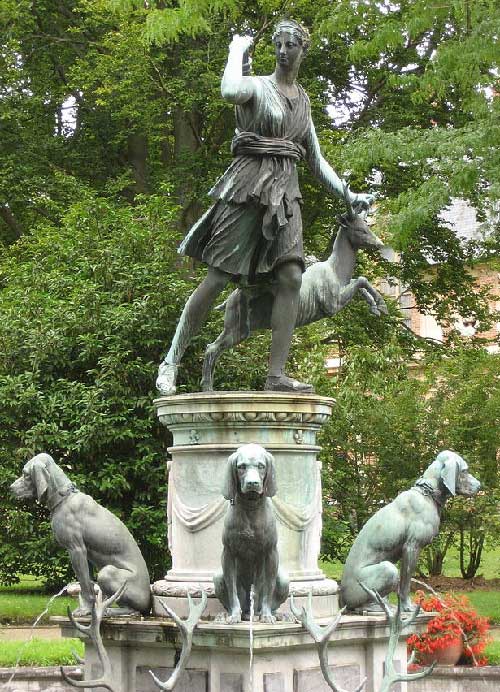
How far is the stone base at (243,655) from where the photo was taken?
666cm

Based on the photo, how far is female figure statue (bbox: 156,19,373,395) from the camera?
775 cm

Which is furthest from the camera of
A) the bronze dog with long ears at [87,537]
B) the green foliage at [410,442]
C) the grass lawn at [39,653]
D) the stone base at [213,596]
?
the green foliage at [410,442]

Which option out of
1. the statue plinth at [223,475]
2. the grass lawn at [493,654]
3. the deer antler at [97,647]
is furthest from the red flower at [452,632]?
the deer antler at [97,647]

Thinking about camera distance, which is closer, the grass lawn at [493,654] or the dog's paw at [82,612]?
the dog's paw at [82,612]

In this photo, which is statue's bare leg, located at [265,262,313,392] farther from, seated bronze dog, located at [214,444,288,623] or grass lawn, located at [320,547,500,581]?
grass lawn, located at [320,547,500,581]

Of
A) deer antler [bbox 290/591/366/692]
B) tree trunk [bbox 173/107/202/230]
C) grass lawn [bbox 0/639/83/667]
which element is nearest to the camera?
deer antler [bbox 290/591/366/692]

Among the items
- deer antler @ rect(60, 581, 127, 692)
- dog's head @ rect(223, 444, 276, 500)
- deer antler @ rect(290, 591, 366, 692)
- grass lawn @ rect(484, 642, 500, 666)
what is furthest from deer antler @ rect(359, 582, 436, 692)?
grass lawn @ rect(484, 642, 500, 666)

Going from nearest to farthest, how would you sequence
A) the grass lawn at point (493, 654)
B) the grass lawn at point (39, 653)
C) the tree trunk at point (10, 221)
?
the grass lawn at point (39, 653), the grass lawn at point (493, 654), the tree trunk at point (10, 221)

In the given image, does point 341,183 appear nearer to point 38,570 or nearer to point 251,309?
point 251,309

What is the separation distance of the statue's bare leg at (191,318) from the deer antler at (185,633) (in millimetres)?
1657

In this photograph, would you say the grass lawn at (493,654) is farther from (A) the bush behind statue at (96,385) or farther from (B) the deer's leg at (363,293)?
(B) the deer's leg at (363,293)

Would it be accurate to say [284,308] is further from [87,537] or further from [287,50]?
[87,537]

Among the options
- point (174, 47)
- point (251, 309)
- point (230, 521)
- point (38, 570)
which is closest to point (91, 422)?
point (38, 570)

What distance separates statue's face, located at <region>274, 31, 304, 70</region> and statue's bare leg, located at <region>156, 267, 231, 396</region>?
143 centimetres
